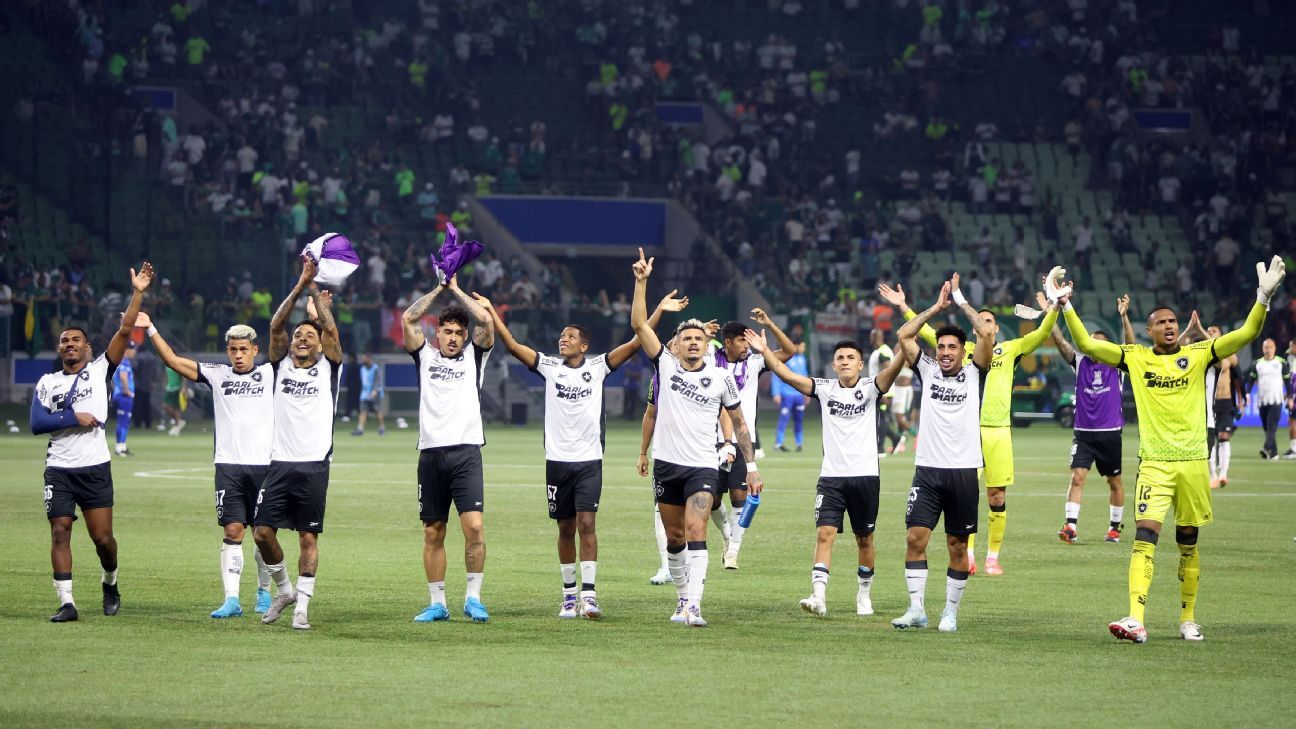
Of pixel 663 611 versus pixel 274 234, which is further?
pixel 274 234

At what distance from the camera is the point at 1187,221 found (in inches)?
2301

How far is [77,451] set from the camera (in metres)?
14.3

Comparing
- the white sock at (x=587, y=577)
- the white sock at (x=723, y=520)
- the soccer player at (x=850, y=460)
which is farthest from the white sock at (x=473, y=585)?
the white sock at (x=723, y=520)

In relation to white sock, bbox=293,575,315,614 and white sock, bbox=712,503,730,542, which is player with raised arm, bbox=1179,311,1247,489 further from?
white sock, bbox=293,575,315,614

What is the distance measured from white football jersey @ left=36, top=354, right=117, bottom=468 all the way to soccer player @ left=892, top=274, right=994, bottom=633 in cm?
645

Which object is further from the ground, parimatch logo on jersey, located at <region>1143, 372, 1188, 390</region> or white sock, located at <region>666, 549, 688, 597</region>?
parimatch logo on jersey, located at <region>1143, 372, 1188, 390</region>

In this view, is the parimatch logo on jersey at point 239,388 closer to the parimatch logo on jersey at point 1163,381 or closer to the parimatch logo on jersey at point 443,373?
the parimatch logo on jersey at point 443,373

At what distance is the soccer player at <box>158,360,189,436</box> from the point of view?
42688 millimetres

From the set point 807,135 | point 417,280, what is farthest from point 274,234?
point 807,135

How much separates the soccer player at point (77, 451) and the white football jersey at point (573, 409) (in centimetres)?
339

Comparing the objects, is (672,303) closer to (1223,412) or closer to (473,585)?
(473,585)

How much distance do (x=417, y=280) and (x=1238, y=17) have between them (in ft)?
111

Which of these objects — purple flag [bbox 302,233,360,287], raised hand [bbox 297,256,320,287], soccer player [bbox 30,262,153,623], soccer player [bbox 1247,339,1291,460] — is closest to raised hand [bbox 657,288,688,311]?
purple flag [bbox 302,233,360,287]

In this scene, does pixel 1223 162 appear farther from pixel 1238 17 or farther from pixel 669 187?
pixel 669 187
